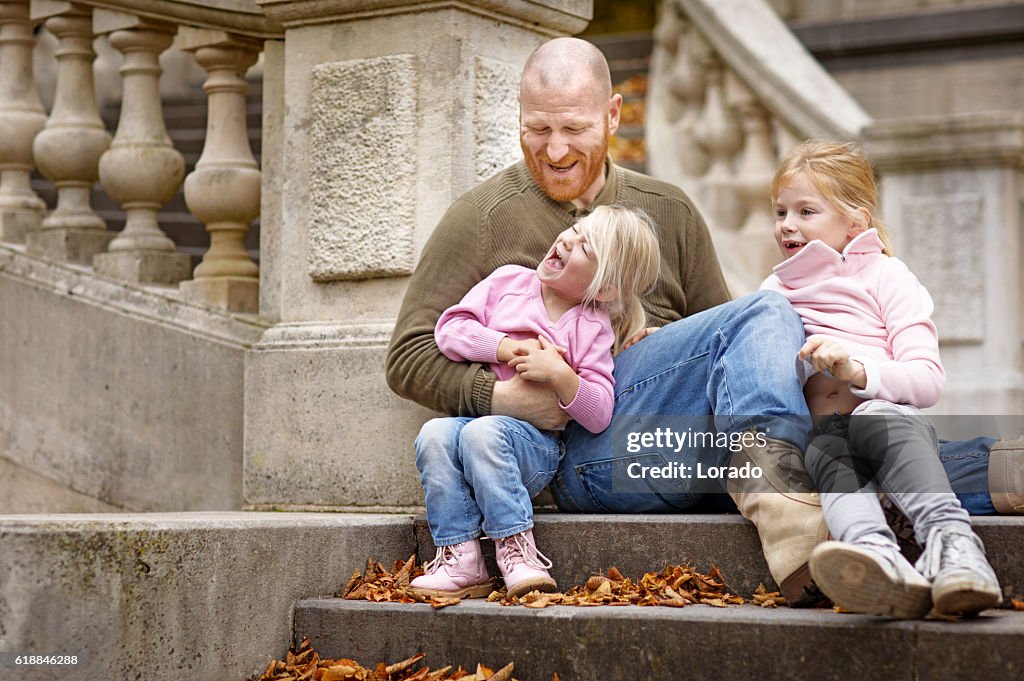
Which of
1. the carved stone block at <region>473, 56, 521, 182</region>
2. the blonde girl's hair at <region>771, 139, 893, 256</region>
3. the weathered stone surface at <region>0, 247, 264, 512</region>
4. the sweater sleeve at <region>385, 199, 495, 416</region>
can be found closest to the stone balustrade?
the weathered stone surface at <region>0, 247, 264, 512</region>

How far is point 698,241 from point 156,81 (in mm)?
2064

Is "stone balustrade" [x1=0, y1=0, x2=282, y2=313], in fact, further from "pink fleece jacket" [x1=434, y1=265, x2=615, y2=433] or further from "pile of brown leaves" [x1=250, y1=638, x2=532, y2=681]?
"pile of brown leaves" [x1=250, y1=638, x2=532, y2=681]

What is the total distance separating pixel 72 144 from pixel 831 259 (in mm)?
2802

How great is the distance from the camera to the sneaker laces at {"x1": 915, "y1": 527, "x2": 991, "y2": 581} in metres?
2.94

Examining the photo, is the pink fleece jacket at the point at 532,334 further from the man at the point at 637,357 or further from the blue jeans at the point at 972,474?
the blue jeans at the point at 972,474

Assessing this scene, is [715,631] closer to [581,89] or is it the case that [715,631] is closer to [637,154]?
[581,89]

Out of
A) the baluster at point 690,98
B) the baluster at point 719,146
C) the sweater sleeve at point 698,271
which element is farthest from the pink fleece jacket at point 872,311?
the baluster at point 690,98

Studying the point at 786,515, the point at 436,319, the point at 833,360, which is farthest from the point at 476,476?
the point at 833,360

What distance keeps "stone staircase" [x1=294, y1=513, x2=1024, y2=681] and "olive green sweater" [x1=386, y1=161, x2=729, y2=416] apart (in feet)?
1.33

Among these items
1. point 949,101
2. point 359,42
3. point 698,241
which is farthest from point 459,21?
point 949,101

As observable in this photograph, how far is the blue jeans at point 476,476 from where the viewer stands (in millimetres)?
3564

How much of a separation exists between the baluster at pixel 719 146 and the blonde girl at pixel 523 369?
3.35m

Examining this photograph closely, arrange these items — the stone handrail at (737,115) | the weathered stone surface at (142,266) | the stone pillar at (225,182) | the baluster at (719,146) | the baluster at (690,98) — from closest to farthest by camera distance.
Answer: the stone pillar at (225,182)
the weathered stone surface at (142,266)
the stone handrail at (737,115)
the baluster at (719,146)
the baluster at (690,98)

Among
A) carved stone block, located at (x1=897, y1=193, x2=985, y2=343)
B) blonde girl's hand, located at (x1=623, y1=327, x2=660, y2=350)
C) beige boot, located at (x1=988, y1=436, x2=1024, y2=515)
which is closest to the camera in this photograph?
beige boot, located at (x1=988, y1=436, x2=1024, y2=515)
